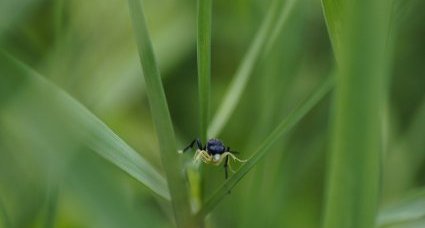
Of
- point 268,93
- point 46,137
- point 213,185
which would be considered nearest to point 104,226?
point 46,137

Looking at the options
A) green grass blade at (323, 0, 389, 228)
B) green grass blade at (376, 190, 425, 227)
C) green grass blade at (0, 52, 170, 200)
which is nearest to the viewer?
green grass blade at (323, 0, 389, 228)

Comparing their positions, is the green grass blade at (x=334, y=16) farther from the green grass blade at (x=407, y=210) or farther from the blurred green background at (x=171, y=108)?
the green grass blade at (x=407, y=210)

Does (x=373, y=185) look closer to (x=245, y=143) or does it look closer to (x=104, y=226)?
(x=104, y=226)

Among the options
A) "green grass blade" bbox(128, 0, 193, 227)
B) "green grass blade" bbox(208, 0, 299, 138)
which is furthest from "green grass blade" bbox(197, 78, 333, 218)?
"green grass blade" bbox(208, 0, 299, 138)

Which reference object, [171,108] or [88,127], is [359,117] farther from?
[171,108]

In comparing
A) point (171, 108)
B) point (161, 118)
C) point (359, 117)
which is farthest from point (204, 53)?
point (171, 108)

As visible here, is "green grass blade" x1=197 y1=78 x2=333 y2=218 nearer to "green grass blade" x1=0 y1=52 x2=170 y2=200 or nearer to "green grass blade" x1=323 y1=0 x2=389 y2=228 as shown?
"green grass blade" x1=0 y1=52 x2=170 y2=200

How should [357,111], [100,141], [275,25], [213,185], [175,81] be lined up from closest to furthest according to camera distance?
[357,111] → [100,141] → [275,25] → [213,185] → [175,81]
